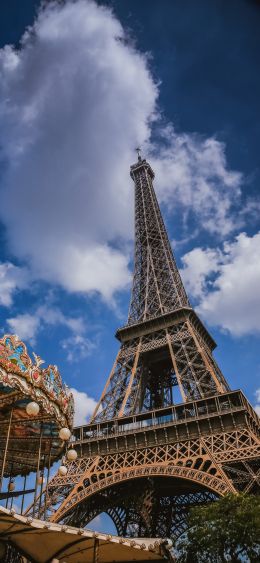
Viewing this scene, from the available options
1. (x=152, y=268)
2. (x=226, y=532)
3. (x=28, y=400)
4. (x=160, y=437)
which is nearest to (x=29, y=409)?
(x=28, y=400)

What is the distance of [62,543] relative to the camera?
916cm

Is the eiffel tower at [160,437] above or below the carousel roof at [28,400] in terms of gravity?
above

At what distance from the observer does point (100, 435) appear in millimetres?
29000

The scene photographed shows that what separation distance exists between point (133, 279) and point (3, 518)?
3688 centimetres

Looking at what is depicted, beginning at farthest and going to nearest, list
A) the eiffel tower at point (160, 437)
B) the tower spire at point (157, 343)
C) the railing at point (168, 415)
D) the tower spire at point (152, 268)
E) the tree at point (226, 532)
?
the tower spire at point (152, 268), the tower spire at point (157, 343), the railing at point (168, 415), the eiffel tower at point (160, 437), the tree at point (226, 532)

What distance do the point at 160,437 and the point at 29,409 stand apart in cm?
1824

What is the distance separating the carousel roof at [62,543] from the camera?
8328 mm

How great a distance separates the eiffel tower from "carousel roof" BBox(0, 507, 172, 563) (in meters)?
11.8

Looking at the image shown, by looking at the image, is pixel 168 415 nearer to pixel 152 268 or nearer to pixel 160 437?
pixel 160 437

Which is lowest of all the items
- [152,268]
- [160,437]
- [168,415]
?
[160,437]

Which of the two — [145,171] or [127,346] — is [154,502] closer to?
[127,346]

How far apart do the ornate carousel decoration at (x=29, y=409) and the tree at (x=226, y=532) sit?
7.52 metres

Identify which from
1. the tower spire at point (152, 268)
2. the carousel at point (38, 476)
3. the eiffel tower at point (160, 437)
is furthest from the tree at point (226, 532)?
the tower spire at point (152, 268)

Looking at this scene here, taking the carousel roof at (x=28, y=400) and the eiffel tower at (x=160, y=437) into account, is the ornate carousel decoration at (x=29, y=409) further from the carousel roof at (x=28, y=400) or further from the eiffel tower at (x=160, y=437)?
the eiffel tower at (x=160, y=437)
